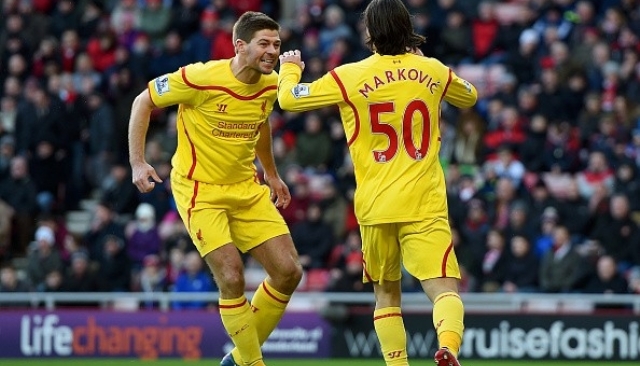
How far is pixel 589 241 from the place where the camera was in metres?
19.2

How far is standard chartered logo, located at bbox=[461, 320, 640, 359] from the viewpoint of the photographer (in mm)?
17531

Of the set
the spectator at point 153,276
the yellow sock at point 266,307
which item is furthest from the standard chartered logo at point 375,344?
the yellow sock at point 266,307

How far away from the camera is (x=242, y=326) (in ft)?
37.3

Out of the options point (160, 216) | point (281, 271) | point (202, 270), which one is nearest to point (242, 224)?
point (281, 271)

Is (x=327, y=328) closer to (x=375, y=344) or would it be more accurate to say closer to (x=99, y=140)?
(x=375, y=344)

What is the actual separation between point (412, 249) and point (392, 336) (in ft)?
2.36

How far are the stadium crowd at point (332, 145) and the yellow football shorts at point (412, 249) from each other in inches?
323

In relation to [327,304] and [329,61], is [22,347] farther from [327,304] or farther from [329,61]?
[329,61]

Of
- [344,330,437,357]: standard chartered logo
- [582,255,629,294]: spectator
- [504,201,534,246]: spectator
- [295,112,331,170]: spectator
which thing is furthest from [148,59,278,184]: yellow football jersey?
[295,112,331,170]: spectator

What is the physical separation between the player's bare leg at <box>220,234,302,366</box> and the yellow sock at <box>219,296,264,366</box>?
0.48 feet

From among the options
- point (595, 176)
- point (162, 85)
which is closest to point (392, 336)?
point (162, 85)

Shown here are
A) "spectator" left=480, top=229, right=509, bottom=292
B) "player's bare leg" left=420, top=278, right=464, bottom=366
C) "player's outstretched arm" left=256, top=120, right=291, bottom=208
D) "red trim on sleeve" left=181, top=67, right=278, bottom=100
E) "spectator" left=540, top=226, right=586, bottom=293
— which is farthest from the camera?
"spectator" left=480, top=229, right=509, bottom=292

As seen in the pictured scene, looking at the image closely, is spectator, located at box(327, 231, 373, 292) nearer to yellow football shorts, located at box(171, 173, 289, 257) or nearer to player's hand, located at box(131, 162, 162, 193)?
yellow football shorts, located at box(171, 173, 289, 257)

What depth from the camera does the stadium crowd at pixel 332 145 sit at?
19297 millimetres
